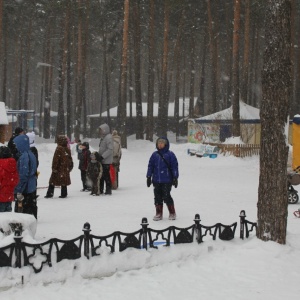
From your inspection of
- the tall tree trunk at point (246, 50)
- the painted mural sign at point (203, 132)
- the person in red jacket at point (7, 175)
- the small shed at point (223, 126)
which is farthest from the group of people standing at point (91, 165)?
the painted mural sign at point (203, 132)

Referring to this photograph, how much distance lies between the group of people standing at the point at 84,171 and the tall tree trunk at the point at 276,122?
2.48 metres

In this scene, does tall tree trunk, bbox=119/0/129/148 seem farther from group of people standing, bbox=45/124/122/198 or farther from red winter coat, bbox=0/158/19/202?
red winter coat, bbox=0/158/19/202

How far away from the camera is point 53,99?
242ft

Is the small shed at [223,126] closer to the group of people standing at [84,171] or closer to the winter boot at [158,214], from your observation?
the group of people standing at [84,171]

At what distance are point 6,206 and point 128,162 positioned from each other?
51.4 ft

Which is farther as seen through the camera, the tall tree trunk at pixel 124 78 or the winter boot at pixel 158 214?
the tall tree trunk at pixel 124 78

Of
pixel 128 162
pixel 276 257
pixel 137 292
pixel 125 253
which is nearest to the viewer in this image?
pixel 137 292

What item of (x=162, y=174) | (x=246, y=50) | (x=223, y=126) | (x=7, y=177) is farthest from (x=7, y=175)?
(x=223, y=126)

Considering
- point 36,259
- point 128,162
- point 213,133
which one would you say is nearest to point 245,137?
point 213,133

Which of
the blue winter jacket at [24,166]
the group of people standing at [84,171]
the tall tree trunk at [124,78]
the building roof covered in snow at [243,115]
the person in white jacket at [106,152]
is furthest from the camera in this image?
the building roof covered in snow at [243,115]

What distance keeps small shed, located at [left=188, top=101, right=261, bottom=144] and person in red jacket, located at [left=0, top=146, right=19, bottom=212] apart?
2202 cm

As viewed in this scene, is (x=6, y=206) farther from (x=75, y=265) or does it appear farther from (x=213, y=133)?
(x=213, y=133)

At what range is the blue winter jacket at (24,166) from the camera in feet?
26.9

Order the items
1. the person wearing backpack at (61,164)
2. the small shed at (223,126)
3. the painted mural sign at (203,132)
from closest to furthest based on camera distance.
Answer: the person wearing backpack at (61,164)
the small shed at (223,126)
the painted mural sign at (203,132)
